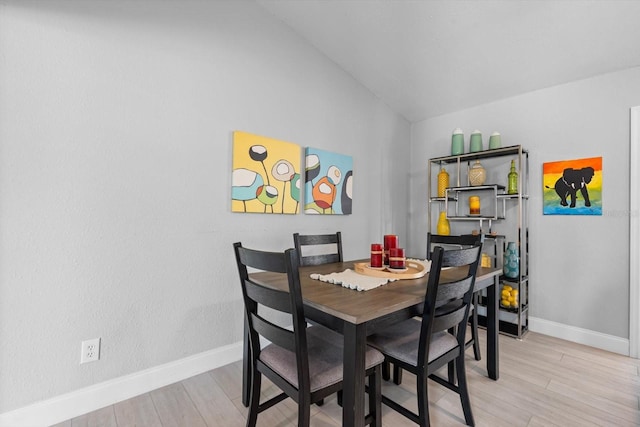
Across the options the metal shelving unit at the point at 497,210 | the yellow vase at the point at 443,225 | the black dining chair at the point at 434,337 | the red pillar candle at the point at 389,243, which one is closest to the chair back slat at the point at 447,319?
the black dining chair at the point at 434,337

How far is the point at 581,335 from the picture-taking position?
98.4 inches

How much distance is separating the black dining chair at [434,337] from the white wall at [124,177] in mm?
1263

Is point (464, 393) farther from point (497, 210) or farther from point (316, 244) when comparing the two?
point (497, 210)

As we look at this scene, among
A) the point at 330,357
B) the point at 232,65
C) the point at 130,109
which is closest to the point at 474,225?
the point at 330,357

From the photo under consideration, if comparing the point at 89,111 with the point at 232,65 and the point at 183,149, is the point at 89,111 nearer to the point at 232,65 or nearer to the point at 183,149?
the point at 183,149

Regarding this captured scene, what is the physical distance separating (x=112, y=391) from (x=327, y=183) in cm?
213

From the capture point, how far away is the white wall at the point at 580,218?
234 cm

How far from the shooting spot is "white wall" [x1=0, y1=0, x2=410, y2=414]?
1472mm

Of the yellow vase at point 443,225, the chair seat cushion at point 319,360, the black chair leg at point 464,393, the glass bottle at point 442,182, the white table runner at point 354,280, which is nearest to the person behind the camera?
the chair seat cushion at point 319,360

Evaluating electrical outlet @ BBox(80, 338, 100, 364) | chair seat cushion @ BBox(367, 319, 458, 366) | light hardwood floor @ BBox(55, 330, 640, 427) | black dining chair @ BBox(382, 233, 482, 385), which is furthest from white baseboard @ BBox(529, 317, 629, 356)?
electrical outlet @ BBox(80, 338, 100, 364)

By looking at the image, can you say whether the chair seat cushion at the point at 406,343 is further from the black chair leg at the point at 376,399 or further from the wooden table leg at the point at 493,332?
the wooden table leg at the point at 493,332

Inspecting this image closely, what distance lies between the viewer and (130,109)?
177 centimetres

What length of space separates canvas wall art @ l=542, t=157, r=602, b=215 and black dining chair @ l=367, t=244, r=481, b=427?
1.83m

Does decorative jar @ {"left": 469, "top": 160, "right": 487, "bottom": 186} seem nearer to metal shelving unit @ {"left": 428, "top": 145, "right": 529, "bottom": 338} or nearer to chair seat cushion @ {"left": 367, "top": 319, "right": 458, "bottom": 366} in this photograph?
metal shelving unit @ {"left": 428, "top": 145, "right": 529, "bottom": 338}
